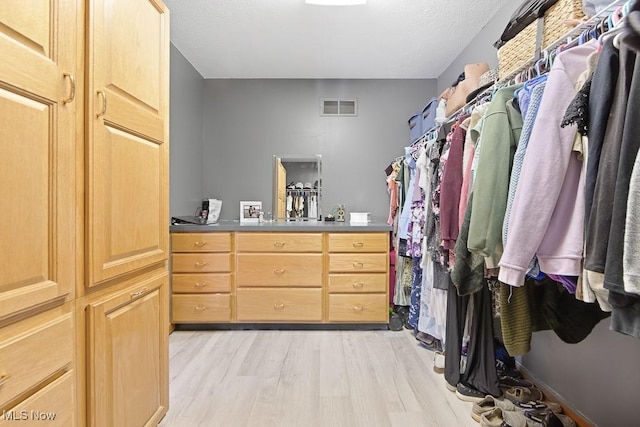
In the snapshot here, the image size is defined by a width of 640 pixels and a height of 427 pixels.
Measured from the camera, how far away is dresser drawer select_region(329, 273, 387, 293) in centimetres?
265

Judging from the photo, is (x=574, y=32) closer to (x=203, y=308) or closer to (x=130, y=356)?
(x=130, y=356)

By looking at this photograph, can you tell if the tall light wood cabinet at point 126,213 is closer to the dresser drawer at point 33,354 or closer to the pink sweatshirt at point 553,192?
the dresser drawer at point 33,354

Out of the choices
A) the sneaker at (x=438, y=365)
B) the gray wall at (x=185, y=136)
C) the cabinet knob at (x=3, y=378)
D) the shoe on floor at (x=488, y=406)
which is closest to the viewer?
the cabinet knob at (x=3, y=378)

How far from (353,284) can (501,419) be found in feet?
4.48

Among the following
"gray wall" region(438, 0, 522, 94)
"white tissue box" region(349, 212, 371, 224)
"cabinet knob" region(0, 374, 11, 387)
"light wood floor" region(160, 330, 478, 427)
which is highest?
"gray wall" region(438, 0, 522, 94)

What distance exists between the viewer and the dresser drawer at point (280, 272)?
2.65 m

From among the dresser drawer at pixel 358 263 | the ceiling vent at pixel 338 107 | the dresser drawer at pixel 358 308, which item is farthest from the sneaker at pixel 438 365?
the ceiling vent at pixel 338 107

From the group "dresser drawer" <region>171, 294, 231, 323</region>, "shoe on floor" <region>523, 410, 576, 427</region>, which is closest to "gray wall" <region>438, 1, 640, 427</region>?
"shoe on floor" <region>523, 410, 576, 427</region>

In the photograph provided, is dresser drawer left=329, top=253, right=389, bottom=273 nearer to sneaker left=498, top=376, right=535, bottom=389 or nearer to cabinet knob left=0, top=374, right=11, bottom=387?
sneaker left=498, top=376, right=535, bottom=389

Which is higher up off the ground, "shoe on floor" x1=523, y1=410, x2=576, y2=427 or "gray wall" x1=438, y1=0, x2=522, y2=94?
"gray wall" x1=438, y1=0, x2=522, y2=94

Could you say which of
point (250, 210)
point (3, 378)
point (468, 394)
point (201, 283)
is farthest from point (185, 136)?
point (468, 394)

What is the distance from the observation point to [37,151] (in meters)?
0.80

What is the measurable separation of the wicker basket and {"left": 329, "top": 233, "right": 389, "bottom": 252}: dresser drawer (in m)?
1.48

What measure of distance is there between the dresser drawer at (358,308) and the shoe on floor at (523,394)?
3.57 feet
